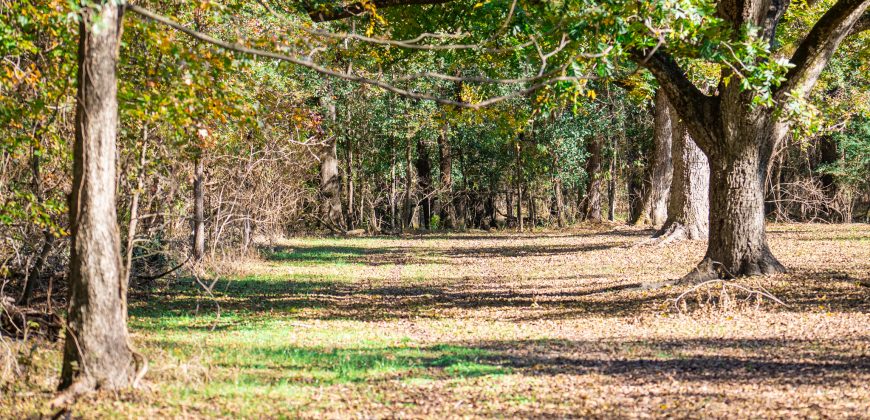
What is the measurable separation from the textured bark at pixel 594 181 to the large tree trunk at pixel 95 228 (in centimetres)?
2862

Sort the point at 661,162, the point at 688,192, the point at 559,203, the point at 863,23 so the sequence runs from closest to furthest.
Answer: the point at 863,23 → the point at 688,192 → the point at 661,162 → the point at 559,203

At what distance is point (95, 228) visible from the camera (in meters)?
6.34

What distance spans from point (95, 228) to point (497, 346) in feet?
14.5

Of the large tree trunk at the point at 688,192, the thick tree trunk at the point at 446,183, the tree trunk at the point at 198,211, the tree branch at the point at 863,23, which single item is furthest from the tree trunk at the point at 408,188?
the tree branch at the point at 863,23

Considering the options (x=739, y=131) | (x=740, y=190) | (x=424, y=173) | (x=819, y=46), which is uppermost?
(x=819, y=46)

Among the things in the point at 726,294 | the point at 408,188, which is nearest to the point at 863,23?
the point at 726,294

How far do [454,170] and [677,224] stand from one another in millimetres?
16747

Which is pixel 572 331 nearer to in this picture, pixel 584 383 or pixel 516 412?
pixel 584 383

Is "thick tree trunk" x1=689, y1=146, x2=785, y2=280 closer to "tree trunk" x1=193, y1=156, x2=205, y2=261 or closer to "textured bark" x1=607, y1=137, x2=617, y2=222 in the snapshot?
"tree trunk" x1=193, y1=156, x2=205, y2=261

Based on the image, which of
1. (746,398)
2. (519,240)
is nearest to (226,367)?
(746,398)

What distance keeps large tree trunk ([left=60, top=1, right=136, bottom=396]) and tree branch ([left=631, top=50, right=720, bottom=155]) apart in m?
7.87

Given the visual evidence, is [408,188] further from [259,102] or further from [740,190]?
[259,102]

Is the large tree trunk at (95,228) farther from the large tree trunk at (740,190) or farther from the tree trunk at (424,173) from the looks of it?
the tree trunk at (424,173)

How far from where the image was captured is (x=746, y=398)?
21.9 feet
